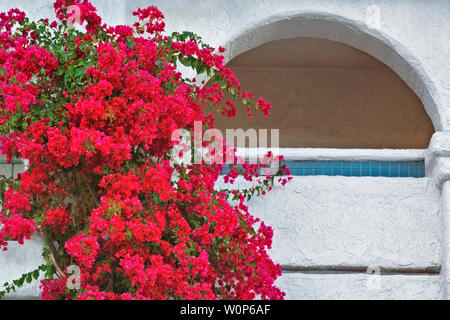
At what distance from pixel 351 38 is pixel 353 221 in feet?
4.46

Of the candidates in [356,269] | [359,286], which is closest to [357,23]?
[356,269]

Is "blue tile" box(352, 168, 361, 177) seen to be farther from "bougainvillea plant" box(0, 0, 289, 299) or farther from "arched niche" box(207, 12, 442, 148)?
"bougainvillea plant" box(0, 0, 289, 299)

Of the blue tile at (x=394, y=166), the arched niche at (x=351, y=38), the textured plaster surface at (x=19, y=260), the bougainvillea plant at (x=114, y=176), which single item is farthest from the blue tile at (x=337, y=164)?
the textured plaster surface at (x=19, y=260)

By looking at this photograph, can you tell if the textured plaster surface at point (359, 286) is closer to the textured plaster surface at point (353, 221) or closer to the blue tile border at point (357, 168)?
the textured plaster surface at point (353, 221)

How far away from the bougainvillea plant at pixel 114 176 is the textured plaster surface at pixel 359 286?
50cm

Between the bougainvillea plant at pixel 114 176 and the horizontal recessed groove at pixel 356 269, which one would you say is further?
the horizontal recessed groove at pixel 356 269

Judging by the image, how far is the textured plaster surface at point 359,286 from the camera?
15.1 ft

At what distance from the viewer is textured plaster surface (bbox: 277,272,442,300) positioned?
4617 millimetres

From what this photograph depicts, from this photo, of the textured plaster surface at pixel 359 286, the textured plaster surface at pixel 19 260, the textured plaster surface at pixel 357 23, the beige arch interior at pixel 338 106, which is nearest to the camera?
the textured plaster surface at pixel 19 260

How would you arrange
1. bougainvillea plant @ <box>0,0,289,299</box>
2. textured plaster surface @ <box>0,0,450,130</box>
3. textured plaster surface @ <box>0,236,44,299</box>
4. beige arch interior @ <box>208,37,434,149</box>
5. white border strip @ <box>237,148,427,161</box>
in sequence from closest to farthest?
bougainvillea plant @ <box>0,0,289,299</box> < textured plaster surface @ <box>0,236,44,299</box> < textured plaster surface @ <box>0,0,450,130</box> < white border strip @ <box>237,148,427,161</box> < beige arch interior @ <box>208,37,434,149</box>

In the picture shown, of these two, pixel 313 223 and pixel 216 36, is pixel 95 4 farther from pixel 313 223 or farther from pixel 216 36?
pixel 313 223

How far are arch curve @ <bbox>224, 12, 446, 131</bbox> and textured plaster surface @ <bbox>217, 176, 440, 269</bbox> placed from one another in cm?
60

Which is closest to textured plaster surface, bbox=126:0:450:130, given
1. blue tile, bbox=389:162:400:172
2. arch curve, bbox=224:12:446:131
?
arch curve, bbox=224:12:446:131

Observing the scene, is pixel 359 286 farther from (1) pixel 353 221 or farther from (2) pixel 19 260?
(2) pixel 19 260
